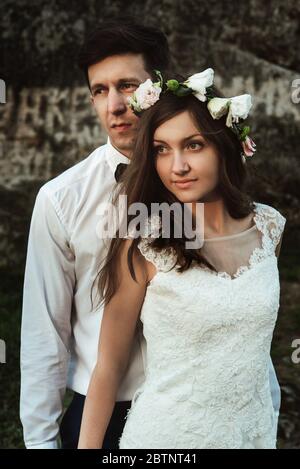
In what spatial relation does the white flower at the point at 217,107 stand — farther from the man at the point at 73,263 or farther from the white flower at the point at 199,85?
the man at the point at 73,263

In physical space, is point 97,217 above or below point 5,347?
above

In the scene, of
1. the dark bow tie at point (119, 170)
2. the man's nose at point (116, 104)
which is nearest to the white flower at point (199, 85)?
the man's nose at point (116, 104)

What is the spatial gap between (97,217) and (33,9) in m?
2.80

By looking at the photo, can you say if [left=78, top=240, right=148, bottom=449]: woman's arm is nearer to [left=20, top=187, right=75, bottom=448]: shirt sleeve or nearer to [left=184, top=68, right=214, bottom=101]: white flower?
[left=20, top=187, right=75, bottom=448]: shirt sleeve

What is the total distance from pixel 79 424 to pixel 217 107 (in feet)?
3.62

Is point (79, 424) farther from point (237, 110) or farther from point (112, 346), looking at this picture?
point (237, 110)

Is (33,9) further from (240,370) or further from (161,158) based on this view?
(240,370)

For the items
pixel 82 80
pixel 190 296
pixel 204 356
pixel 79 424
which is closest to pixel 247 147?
pixel 190 296

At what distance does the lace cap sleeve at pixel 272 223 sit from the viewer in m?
2.83

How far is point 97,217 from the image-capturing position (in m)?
2.96

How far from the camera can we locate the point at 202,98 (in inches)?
105

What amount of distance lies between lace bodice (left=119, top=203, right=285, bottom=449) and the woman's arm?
4cm

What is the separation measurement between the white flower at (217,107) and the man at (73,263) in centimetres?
33

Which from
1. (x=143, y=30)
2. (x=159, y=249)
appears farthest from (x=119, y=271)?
(x=143, y=30)
